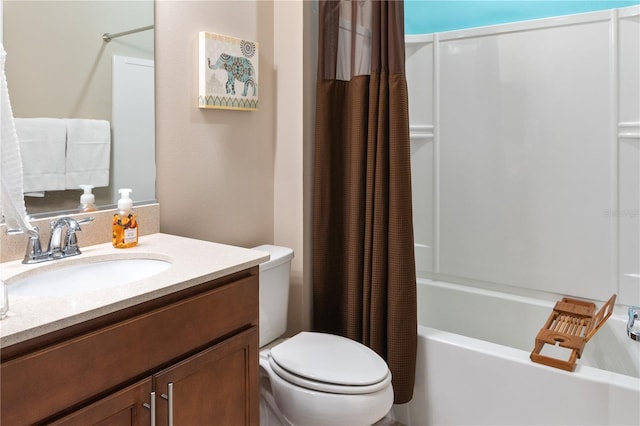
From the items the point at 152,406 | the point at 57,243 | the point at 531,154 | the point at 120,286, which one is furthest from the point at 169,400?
the point at 531,154

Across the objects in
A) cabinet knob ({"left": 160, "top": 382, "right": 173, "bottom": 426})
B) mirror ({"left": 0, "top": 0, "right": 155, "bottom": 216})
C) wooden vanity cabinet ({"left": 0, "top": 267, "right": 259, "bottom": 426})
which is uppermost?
mirror ({"left": 0, "top": 0, "right": 155, "bottom": 216})

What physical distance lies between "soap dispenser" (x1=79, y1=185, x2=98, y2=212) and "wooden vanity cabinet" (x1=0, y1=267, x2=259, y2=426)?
1.87 ft

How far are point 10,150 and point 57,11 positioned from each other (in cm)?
56

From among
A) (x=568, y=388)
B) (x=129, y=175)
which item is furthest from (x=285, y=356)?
(x=568, y=388)

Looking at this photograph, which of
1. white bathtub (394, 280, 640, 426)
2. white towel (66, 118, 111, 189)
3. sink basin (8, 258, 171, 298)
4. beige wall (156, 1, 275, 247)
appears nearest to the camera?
sink basin (8, 258, 171, 298)

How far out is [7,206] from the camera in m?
1.18

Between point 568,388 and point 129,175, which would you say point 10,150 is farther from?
point 568,388

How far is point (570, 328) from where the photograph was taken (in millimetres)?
2076

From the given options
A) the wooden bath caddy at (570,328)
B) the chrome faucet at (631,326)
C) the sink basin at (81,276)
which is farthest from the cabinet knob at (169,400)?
the chrome faucet at (631,326)

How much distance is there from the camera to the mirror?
1.41 metres

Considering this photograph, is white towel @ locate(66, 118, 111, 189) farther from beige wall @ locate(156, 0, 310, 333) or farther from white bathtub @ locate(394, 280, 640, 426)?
white bathtub @ locate(394, 280, 640, 426)

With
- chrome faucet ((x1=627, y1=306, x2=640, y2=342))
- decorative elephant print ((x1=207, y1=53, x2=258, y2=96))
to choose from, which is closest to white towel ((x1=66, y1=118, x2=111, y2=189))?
decorative elephant print ((x1=207, y1=53, x2=258, y2=96))

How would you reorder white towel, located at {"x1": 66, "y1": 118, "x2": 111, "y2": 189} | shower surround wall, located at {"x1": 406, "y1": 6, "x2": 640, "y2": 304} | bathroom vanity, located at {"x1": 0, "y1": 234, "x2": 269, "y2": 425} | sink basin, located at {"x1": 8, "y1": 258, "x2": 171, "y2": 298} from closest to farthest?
bathroom vanity, located at {"x1": 0, "y1": 234, "x2": 269, "y2": 425} < sink basin, located at {"x1": 8, "y1": 258, "x2": 171, "y2": 298} < white towel, located at {"x1": 66, "y1": 118, "x2": 111, "y2": 189} < shower surround wall, located at {"x1": 406, "y1": 6, "x2": 640, "y2": 304}

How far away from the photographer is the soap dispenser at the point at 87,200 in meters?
1.57
